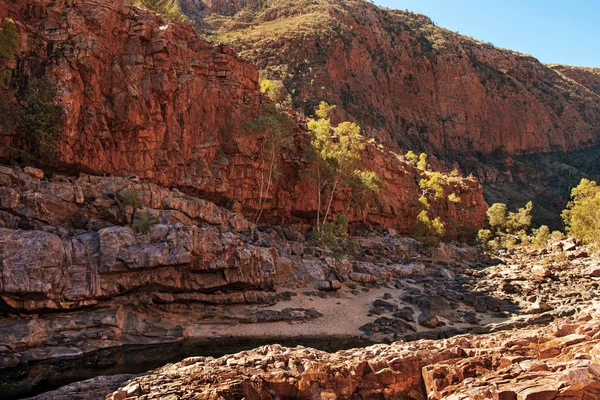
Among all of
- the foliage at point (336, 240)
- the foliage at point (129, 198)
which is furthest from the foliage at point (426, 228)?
the foliage at point (129, 198)

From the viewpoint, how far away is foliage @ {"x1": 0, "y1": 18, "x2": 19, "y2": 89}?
27375mm

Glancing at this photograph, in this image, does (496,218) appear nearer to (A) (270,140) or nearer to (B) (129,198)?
(A) (270,140)

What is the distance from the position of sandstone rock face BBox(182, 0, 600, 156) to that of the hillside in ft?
0.89

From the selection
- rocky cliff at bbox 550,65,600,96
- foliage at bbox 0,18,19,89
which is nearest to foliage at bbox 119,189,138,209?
foliage at bbox 0,18,19,89

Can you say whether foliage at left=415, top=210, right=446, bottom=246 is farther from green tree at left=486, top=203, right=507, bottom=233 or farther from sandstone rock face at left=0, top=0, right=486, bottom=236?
green tree at left=486, top=203, right=507, bottom=233

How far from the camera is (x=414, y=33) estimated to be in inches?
4291

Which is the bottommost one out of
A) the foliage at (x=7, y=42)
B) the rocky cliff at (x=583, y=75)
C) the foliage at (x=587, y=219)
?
the foliage at (x=587, y=219)

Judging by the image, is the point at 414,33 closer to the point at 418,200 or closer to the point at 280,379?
the point at 418,200

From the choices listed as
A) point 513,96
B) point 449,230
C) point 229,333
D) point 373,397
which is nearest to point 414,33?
point 513,96

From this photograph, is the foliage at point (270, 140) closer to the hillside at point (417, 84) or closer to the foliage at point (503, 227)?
the hillside at point (417, 84)

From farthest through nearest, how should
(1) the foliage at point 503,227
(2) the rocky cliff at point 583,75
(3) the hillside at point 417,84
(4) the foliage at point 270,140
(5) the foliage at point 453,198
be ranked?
1. (2) the rocky cliff at point 583,75
2. (3) the hillside at point 417,84
3. (1) the foliage at point 503,227
4. (5) the foliage at point 453,198
5. (4) the foliage at point 270,140

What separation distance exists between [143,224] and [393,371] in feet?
54.9

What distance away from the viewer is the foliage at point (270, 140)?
38531mm

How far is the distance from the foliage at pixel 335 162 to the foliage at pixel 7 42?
2425cm
